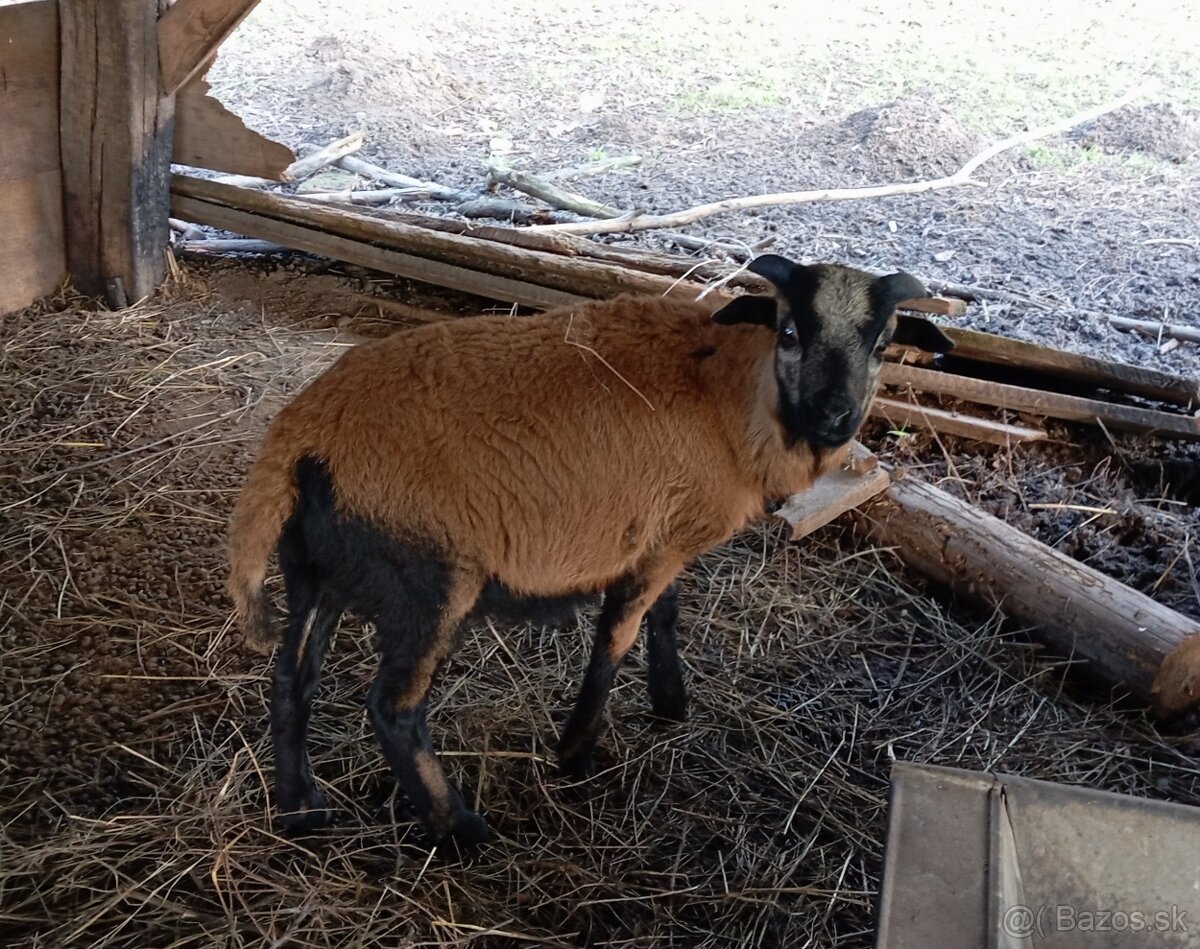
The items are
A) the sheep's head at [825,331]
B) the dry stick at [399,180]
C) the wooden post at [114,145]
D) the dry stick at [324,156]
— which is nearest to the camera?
the sheep's head at [825,331]

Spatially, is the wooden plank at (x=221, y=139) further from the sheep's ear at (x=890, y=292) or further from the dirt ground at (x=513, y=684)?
the sheep's ear at (x=890, y=292)

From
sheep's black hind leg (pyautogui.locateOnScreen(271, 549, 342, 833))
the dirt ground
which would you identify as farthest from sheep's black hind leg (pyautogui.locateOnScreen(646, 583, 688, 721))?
sheep's black hind leg (pyautogui.locateOnScreen(271, 549, 342, 833))

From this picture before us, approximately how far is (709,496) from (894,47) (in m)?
10.7

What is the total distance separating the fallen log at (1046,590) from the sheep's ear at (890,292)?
1.73m

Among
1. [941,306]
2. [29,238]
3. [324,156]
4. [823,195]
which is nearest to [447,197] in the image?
[324,156]

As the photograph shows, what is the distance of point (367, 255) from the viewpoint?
6715mm

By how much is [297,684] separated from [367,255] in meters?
3.99

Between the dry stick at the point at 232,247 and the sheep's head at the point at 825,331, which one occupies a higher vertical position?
the sheep's head at the point at 825,331

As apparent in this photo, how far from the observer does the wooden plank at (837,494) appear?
4918 millimetres

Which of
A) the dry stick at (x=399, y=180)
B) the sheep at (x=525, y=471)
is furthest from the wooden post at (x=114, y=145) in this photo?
the sheep at (x=525, y=471)

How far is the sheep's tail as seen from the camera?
10.3 ft

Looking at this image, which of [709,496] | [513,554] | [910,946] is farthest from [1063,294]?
[910,946]

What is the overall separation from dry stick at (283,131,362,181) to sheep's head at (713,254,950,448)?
6140 millimetres

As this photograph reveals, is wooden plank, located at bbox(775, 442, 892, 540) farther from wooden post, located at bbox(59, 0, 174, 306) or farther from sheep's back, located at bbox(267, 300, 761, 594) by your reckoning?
wooden post, located at bbox(59, 0, 174, 306)
